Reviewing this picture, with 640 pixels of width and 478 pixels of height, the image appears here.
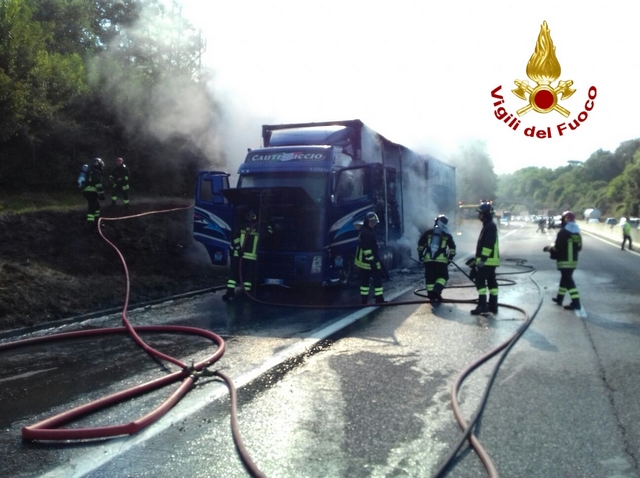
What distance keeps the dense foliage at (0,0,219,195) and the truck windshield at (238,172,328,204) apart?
877cm

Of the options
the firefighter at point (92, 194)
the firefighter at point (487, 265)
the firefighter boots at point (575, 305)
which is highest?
the firefighter at point (92, 194)

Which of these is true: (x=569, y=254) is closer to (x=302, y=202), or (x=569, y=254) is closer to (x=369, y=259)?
(x=369, y=259)

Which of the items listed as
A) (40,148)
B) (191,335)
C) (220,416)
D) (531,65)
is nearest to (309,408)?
(220,416)

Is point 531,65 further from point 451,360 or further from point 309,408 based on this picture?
point 309,408

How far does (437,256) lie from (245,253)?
334cm

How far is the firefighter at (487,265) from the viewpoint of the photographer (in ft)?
33.3

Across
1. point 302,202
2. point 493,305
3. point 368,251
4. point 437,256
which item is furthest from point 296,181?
point 493,305

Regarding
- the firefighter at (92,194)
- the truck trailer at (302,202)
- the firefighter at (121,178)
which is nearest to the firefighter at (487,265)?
the truck trailer at (302,202)

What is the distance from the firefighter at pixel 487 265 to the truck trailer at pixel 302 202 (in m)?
2.75

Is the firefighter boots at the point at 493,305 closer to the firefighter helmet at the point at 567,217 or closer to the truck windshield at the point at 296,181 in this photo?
the firefighter helmet at the point at 567,217

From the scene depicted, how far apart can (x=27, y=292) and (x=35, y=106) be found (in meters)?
10.8

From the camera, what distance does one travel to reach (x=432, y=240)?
445 inches

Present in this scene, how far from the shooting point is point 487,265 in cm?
1021

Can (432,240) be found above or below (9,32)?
below
